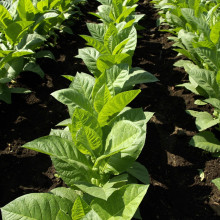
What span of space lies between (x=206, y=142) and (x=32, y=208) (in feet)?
5.84

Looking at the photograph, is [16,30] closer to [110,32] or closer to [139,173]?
[110,32]

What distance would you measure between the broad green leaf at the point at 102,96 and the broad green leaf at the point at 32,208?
689 millimetres

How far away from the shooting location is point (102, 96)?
72.4 inches

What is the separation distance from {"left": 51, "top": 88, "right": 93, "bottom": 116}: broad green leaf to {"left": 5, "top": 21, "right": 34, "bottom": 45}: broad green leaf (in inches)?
55.9

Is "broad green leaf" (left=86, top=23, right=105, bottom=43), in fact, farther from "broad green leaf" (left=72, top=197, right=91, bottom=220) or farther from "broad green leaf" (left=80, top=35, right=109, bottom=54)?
"broad green leaf" (left=72, top=197, right=91, bottom=220)

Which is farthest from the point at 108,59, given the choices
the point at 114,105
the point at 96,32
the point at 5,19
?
the point at 5,19

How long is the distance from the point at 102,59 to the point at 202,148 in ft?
4.15

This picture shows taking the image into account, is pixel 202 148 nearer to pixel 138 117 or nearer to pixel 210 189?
pixel 210 189

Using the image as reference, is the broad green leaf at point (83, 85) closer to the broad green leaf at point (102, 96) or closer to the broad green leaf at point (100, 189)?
the broad green leaf at point (102, 96)

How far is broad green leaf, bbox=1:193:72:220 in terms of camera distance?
1.41 metres

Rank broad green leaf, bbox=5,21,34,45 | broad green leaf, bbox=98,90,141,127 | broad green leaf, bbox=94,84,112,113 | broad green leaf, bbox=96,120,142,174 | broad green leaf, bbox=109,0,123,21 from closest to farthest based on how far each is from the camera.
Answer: broad green leaf, bbox=96,120,142,174 < broad green leaf, bbox=98,90,141,127 < broad green leaf, bbox=94,84,112,113 < broad green leaf, bbox=5,21,34,45 < broad green leaf, bbox=109,0,123,21

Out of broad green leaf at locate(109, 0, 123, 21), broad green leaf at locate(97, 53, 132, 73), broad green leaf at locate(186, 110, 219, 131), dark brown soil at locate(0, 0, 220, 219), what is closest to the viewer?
dark brown soil at locate(0, 0, 220, 219)

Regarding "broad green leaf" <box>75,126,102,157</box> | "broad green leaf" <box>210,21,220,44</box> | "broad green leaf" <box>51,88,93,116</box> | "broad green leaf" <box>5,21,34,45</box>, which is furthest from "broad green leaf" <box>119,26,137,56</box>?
"broad green leaf" <box>75,126,102,157</box>

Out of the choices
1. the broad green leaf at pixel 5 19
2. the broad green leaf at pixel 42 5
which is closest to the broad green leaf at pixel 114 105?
the broad green leaf at pixel 5 19
